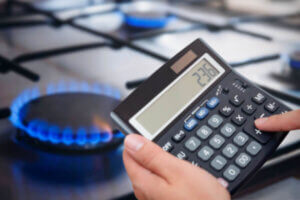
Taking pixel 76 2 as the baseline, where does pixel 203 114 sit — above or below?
above

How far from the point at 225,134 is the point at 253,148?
30mm

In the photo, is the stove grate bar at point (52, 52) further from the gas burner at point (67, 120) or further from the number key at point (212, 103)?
the number key at point (212, 103)

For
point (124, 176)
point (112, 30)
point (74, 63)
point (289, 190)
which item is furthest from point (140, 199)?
point (112, 30)

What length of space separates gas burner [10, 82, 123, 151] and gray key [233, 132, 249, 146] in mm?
134

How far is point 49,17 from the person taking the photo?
2.94 feet

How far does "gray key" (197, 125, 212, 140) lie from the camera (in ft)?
1.27

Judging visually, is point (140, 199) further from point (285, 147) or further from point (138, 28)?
point (138, 28)

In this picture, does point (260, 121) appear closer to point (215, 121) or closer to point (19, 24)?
point (215, 121)

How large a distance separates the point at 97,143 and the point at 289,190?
8.3 inches

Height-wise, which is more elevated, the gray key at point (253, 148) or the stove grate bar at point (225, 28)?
the gray key at point (253, 148)

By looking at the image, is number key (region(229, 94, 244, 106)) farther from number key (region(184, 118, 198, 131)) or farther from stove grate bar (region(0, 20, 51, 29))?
stove grate bar (region(0, 20, 51, 29))

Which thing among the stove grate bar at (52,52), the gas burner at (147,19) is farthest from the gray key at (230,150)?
the gas burner at (147,19)

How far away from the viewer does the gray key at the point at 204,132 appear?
39cm

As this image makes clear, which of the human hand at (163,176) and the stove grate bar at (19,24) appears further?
the stove grate bar at (19,24)
